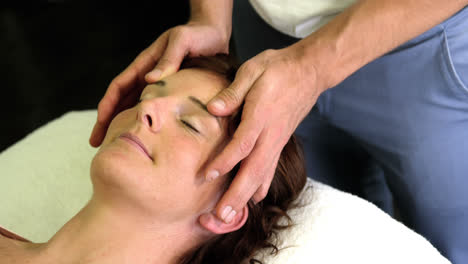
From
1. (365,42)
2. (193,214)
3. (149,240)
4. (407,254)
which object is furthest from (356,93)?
(149,240)

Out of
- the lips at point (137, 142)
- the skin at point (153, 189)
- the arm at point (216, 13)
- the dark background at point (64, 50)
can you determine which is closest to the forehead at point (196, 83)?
the skin at point (153, 189)

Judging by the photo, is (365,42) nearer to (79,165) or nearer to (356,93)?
(356,93)

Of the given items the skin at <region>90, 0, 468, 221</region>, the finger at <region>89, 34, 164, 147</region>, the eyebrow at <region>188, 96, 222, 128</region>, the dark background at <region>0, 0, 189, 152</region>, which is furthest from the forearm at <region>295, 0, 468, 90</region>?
the dark background at <region>0, 0, 189, 152</region>

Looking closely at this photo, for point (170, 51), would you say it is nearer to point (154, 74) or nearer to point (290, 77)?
point (154, 74)

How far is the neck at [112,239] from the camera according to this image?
1.01 metres

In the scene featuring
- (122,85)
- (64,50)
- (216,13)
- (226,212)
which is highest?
(216,13)

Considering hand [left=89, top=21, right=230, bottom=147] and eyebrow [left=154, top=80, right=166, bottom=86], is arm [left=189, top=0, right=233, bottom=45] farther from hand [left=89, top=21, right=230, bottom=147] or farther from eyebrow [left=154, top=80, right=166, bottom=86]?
eyebrow [left=154, top=80, right=166, bottom=86]

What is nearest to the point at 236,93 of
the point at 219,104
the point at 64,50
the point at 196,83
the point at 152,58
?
the point at 219,104

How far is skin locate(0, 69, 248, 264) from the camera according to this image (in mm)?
936

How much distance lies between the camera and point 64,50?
3.38 m

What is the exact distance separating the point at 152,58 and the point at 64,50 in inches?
94.5

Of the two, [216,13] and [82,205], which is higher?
[216,13]

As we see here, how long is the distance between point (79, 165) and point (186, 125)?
660 mm

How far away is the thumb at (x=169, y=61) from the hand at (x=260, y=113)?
0.67ft
